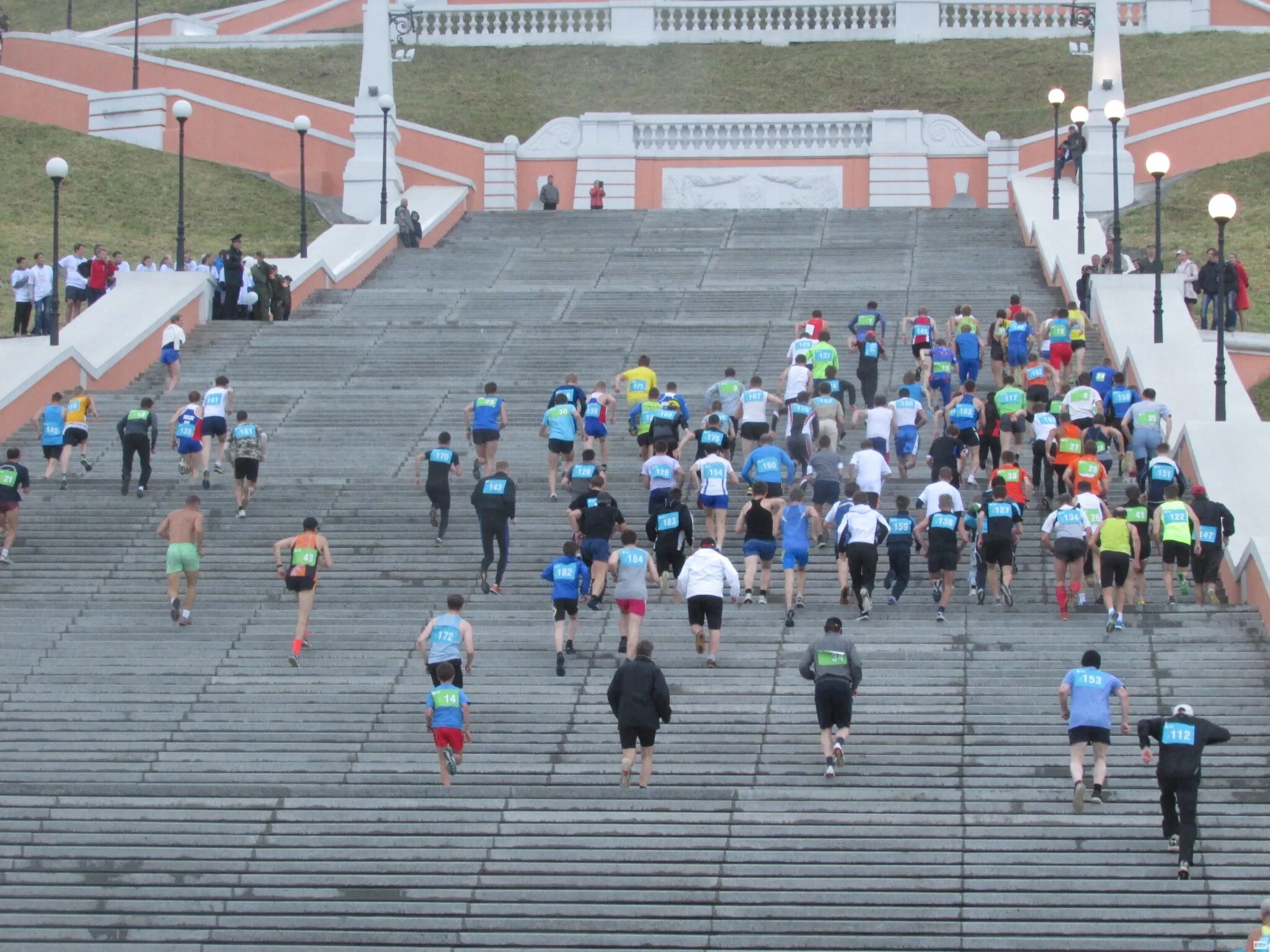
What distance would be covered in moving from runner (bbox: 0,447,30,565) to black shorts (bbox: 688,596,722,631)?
24.5 ft

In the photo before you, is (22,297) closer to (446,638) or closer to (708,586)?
(446,638)

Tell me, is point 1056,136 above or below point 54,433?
above

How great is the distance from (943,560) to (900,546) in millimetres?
473

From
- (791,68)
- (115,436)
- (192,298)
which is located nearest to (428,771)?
(115,436)

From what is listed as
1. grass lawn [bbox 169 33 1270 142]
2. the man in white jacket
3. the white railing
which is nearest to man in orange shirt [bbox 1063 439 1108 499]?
the man in white jacket

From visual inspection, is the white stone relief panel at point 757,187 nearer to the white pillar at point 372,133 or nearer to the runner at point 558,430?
the white pillar at point 372,133

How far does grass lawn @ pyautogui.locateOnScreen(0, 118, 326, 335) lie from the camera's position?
3956 centimetres

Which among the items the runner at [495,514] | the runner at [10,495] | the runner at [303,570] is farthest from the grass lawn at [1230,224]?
the runner at [10,495]

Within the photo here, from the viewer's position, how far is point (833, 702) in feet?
58.7

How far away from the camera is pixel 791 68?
5031 cm

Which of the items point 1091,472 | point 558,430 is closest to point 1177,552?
point 1091,472

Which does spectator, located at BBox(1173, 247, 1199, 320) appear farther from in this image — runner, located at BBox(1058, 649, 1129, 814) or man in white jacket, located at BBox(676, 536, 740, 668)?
runner, located at BBox(1058, 649, 1129, 814)

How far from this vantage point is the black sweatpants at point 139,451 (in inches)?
989

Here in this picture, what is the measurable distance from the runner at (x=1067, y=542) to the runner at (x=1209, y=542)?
101 cm
